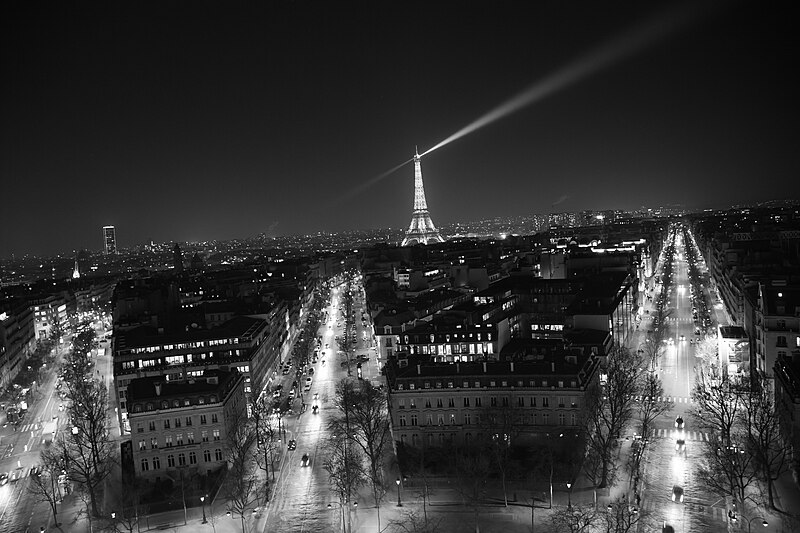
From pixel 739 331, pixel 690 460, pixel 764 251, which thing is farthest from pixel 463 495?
pixel 764 251

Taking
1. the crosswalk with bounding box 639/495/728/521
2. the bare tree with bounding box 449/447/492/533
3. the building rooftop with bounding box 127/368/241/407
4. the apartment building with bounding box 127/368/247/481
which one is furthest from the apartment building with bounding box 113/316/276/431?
the crosswalk with bounding box 639/495/728/521

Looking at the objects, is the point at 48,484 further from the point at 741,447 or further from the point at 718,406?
the point at 718,406

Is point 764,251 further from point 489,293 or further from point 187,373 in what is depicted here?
point 187,373

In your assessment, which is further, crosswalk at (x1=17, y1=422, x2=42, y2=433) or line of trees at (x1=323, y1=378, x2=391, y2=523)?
crosswalk at (x1=17, y1=422, x2=42, y2=433)

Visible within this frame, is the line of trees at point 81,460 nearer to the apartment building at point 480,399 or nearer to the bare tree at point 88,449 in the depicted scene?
the bare tree at point 88,449

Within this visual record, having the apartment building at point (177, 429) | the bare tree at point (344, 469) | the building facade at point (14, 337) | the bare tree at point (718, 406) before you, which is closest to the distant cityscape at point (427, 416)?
the apartment building at point (177, 429)

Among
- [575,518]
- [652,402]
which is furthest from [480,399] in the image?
[575,518]

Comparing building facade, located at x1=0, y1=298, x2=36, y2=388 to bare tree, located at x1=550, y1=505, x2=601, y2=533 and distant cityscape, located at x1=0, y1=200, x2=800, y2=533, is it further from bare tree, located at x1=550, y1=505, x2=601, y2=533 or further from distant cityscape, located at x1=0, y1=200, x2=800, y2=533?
bare tree, located at x1=550, y1=505, x2=601, y2=533

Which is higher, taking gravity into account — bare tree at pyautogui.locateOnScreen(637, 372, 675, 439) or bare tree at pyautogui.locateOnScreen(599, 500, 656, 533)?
bare tree at pyautogui.locateOnScreen(637, 372, 675, 439)
